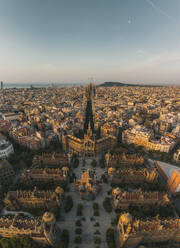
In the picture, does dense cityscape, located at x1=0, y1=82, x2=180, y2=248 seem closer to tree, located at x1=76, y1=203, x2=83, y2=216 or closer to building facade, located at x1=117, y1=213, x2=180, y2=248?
building facade, located at x1=117, y1=213, x2=180, y2=248

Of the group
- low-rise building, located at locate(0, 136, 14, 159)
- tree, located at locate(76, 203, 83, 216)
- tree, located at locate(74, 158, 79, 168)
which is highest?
low-rise building, located at locate(0, 136, 14, 159)

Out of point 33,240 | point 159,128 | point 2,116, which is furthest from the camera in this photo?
point 2,116

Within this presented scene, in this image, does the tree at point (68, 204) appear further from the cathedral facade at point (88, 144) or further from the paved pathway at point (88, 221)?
the cathedral facade at point (88, 144)

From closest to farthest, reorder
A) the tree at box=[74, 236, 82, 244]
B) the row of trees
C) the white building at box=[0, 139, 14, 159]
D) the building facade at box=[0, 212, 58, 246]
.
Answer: the row of trees → the building facade at box=[0, 212, 58, 246] → the tree at box=[74, 236, 82, 244] → the white building at box=[0, 139, 14, 159]

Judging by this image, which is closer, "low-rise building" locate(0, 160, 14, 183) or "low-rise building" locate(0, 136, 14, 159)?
"low-rise building" locate(0, 160, 14, 183)

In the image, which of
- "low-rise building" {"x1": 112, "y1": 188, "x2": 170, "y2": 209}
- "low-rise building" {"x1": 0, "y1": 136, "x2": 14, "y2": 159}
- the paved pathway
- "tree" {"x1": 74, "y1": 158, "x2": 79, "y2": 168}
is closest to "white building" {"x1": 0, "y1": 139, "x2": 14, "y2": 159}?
"low-rise building" {"x1": 0, "y1": 136, "x2": 14, "y2": 159}

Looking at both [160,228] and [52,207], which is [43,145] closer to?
[52,207]

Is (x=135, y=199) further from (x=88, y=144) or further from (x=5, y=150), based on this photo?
(x=5, y=150)

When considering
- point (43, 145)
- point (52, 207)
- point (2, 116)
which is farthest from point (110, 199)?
point (2, 116)

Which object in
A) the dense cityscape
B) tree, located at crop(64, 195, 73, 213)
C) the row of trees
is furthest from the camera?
tree, located at crop(64, 195, 73, 213)

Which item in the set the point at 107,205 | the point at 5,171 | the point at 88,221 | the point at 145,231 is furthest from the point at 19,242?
the point at 145,231

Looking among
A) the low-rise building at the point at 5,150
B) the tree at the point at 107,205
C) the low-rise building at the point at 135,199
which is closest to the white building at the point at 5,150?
the low-rise building at the point at 5,150
